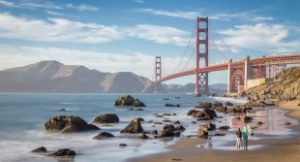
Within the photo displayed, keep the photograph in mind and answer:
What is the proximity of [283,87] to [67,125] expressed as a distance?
7331cm

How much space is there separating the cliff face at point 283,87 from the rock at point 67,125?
59287 mm

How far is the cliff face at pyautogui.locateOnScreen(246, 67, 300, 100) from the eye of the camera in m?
90.6

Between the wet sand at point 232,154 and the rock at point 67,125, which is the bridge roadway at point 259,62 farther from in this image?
the wet sand at point 232,154

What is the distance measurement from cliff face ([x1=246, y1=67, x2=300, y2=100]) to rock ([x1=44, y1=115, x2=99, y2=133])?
59.3 m

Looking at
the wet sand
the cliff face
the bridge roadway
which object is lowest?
the wet sand

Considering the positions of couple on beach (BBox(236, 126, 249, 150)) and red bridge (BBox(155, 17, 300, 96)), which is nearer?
couple on beach (BBox(236, 126, 249, 150))

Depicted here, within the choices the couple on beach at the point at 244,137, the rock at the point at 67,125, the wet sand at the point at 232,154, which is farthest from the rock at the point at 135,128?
the couple on beach at the point at 244,137

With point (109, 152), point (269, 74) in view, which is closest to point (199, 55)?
point (269, 74)

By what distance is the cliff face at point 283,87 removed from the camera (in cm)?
9062

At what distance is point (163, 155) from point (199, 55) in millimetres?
135685

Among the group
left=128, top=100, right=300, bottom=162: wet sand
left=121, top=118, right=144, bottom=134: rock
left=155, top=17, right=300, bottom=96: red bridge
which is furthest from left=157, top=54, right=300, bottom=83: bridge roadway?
A: left=128, top=100, right=300, bottom=162: wet sand

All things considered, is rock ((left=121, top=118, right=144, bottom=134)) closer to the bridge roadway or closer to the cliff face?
the cliff face

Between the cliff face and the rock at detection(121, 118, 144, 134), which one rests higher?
the cliff face

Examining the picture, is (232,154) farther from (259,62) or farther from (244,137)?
(259,62)
